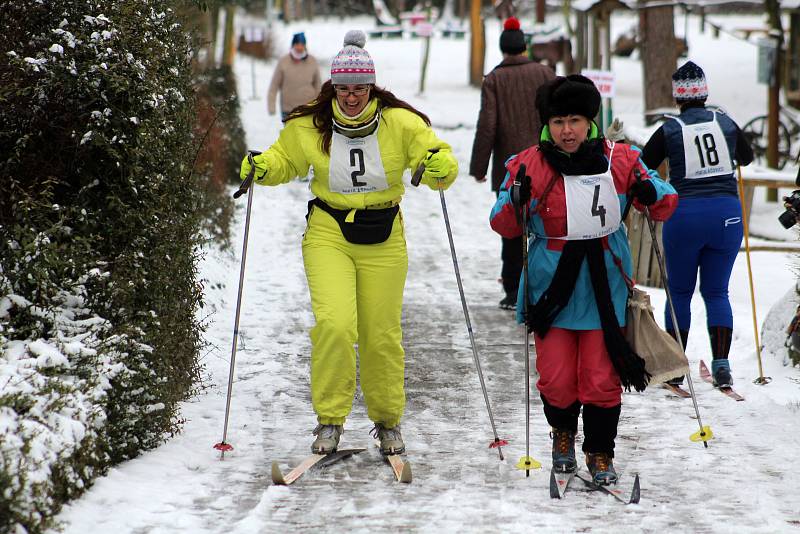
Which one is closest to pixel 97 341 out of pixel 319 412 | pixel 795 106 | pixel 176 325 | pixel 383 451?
pixel 176 325

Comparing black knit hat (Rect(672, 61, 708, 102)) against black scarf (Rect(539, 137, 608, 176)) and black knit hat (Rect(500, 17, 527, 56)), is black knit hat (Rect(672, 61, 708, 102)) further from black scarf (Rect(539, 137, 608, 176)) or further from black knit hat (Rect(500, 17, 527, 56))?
black knit hat (Rect(500, 17, 527, 56))

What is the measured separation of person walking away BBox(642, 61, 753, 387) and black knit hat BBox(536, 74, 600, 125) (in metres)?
1.86

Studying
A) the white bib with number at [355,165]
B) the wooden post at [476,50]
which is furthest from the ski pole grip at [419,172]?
the wooden post at [476,50]

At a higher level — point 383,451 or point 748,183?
point 748,183

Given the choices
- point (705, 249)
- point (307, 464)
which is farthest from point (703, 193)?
point (307, 464)

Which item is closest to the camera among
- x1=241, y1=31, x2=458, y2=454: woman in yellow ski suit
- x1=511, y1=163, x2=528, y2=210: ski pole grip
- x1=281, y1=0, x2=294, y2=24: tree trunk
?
x1=511, y1=163, x2=528, y2=210: ski pole grip

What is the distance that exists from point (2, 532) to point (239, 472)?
1590 millimetres

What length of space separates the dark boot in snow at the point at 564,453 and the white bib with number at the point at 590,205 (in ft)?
3.12

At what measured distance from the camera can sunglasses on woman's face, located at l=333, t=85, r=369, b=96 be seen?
5.30m

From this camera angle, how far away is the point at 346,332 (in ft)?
17.3

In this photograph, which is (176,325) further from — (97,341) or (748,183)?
(748,183)

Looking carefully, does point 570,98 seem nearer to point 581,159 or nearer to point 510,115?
point 581,159

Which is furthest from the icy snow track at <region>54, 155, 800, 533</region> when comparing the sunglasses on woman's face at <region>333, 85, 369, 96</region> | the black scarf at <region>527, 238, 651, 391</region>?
the sunglasses on woman's face at <region>333, 85, 369, 96</region>

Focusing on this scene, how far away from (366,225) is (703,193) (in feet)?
7.91
